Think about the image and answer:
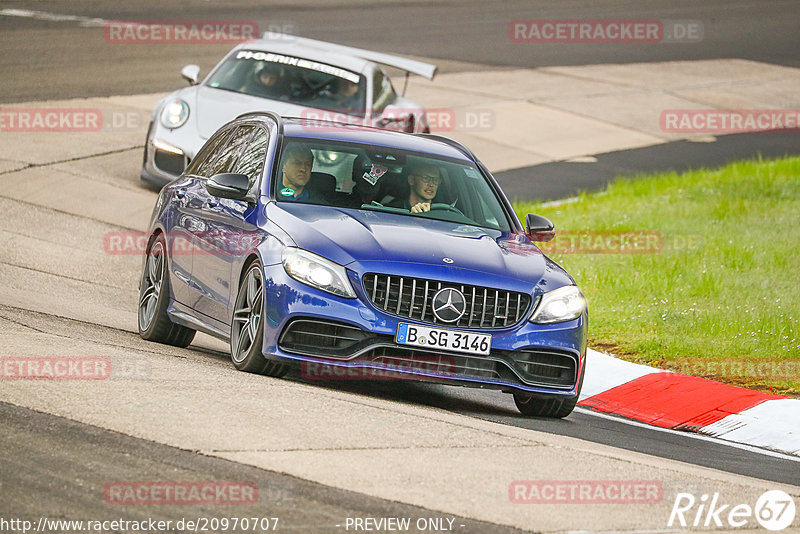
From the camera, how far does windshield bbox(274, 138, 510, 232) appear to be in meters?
9.08

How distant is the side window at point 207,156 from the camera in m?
10.3

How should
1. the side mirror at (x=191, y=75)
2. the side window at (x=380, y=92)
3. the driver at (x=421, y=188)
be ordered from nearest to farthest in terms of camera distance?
1. the driver at (x=421, y=188)
2. the side mirror at (x=191, y=75)
3. the side window at (x=380, y=92)

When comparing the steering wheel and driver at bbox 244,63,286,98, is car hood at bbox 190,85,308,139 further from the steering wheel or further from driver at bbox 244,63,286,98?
the steering wheel

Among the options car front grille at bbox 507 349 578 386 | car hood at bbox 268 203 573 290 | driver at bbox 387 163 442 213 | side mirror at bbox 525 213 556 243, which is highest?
driver at bbox 387 163 442 213

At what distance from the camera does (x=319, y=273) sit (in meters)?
8.03

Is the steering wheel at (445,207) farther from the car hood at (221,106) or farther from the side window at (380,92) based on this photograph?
the side window at (380,92)

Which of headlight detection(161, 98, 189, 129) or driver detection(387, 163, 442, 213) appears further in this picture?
headlight detection(161, 98, 189, 129)

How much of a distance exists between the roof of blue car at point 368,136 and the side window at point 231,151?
1.15ft

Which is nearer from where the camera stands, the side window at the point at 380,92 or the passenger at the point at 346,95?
the passenger at the point at 346,95

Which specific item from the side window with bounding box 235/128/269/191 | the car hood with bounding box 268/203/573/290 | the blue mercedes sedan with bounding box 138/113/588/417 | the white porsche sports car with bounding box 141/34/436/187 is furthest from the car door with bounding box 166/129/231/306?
the white porsche sports car with bounding box 141/34/436/187

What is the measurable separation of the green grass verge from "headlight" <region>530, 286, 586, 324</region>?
2.69m

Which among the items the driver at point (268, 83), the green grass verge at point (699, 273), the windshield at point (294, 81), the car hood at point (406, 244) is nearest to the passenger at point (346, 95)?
the windshield at point (294, 81)

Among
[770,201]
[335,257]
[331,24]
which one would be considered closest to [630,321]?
[335,257]

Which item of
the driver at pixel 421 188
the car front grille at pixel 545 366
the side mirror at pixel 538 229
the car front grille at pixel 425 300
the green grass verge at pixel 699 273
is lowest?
the green grass verge at pixel 699 273
